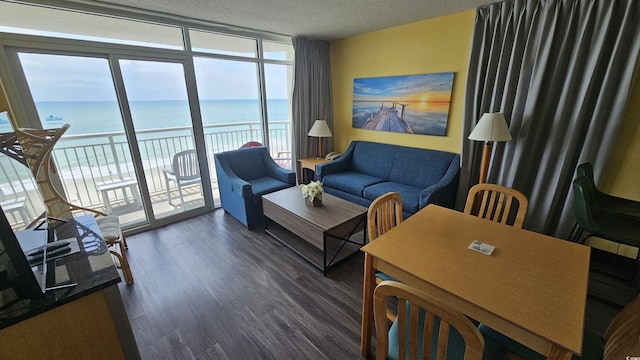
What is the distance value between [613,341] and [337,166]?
307 centimetres

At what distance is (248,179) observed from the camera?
11.6 feet

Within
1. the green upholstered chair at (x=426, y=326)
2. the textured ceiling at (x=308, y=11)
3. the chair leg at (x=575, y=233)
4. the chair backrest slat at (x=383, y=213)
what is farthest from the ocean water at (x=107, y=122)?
the chair leg at (x=575, y=233)

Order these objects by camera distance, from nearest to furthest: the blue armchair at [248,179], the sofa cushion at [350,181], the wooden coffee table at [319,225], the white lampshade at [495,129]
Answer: the wooden coffee table at [319,225] < the white lampshade at [495,129] < the blue armchair at [248,179] < the sofa cushion at [350,181]

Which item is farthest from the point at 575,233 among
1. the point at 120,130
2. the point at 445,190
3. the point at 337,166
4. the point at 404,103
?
the point at 120,130

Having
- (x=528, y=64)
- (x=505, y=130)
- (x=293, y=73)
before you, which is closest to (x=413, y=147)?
(x=505, y=130)

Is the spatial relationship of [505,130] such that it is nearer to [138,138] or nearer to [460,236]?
[460,236]

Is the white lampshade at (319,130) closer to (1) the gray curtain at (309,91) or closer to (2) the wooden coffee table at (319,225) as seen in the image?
(1) the gray curtain at (309,91)

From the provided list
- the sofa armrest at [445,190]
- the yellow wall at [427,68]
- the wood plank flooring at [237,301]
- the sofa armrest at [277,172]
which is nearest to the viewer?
the wood plank flooring at [237,301]

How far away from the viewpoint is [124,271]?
2152 millimetres

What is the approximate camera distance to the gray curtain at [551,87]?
202 centimetres

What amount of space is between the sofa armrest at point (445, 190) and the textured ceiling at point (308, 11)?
1651mm

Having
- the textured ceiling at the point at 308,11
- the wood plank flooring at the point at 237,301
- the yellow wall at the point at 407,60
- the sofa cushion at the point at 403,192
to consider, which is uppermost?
the textured ceiling at the point at 308,11

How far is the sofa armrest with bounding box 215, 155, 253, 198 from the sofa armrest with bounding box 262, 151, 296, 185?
0.56 meters

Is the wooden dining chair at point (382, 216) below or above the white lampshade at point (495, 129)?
below
